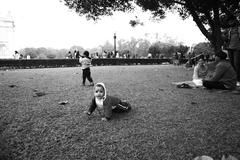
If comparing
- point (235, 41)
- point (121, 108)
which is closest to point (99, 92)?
point (121, 108)

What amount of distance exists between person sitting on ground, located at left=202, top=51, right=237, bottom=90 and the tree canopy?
18.0ft

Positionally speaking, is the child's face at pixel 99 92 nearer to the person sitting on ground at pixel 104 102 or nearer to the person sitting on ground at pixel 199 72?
the person sitting on ground at pixel 104 102

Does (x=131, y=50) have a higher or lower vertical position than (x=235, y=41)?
higher

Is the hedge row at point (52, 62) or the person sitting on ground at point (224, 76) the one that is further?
the hedge row at point (52, 62)

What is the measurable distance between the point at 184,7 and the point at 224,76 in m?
9.30

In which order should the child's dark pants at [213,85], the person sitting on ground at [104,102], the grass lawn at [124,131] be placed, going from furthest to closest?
the child's dark pants at [213,85], the person sitting on ground at [104,102], the grass lawn at [124,131]

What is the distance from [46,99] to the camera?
15.0 ft

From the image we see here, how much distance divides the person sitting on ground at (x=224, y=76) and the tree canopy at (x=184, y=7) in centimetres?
550

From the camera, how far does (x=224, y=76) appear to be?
539cm

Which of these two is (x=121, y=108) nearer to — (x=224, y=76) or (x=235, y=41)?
(x=224, y=76)

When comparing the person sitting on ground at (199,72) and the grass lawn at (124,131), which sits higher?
the person sitting on ground at (199,72)

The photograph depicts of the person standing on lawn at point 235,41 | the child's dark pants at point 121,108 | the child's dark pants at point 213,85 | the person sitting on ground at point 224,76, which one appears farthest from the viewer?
the person standing on lawn at point 235,41

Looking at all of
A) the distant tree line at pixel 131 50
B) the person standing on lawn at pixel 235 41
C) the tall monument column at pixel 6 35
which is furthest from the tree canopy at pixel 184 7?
the distant tree line at pixel 131 50

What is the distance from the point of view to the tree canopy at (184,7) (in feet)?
33.4
